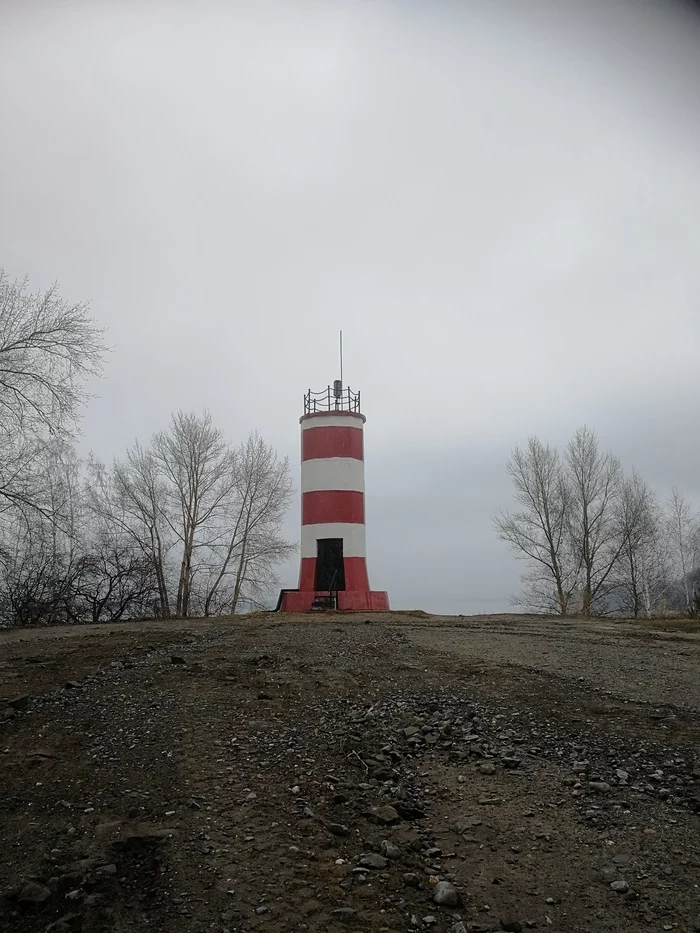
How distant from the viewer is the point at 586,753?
15.6ft

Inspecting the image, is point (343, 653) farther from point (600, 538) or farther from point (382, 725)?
point (600, 538)

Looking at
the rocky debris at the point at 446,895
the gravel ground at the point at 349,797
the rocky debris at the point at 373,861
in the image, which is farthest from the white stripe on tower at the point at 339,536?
the rocky debris at the point at 446,895

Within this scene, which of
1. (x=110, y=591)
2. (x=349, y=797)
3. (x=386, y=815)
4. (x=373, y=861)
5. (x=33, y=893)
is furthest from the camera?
(x=110, y=591)

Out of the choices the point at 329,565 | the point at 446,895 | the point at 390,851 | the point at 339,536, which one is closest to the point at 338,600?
the point at 329,565

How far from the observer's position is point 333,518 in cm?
1883

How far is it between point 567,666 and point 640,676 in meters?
0.81

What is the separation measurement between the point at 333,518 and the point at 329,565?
1.37 m

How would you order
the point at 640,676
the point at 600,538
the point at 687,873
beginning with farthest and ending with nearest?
the point at 600,538, the point at 640,676, the point at 687,873

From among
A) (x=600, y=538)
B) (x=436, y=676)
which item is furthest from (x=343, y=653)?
(x=600, y=538)

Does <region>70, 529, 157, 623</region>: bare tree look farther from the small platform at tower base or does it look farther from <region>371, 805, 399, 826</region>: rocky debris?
<region>371, 805, 399, 826</region>: rocky debris

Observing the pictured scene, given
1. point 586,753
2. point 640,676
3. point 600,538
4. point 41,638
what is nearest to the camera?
point 586,753

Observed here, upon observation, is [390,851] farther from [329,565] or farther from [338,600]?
[329,565]

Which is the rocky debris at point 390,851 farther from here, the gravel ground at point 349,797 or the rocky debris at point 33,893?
the rocky debris at point 33,893

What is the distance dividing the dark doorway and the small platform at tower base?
0.24m
